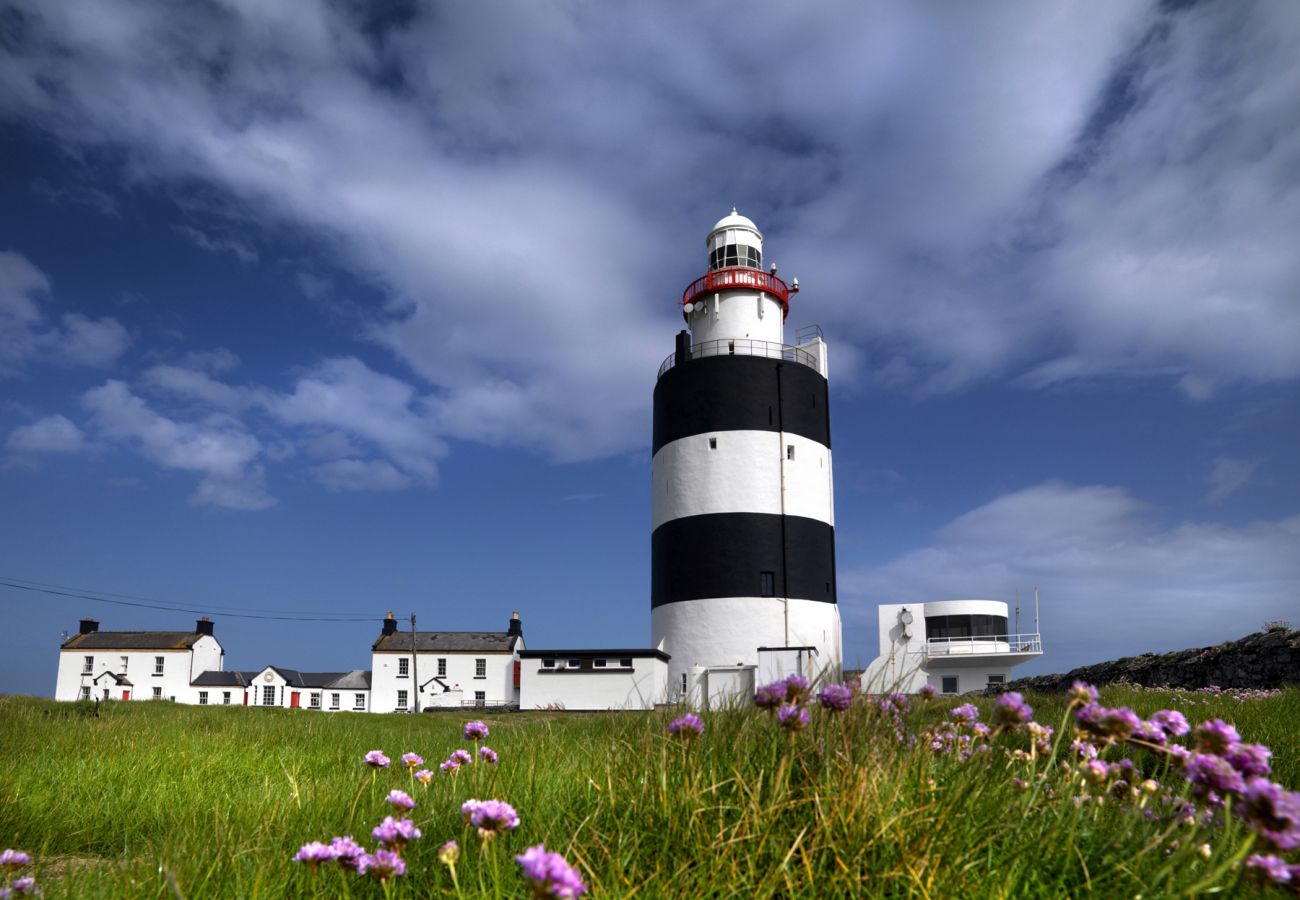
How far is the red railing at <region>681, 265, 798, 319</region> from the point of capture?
3241 cm

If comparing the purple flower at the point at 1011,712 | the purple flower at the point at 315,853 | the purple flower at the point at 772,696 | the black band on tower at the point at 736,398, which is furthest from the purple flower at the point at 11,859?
the black band on tower at the point at 736,398

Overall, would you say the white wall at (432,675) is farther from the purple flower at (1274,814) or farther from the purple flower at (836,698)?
the purple flower at (1274,814)

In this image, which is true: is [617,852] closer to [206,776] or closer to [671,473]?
[206,776]

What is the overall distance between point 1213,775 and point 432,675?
58.3 m

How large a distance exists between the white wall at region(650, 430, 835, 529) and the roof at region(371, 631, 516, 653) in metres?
30.7

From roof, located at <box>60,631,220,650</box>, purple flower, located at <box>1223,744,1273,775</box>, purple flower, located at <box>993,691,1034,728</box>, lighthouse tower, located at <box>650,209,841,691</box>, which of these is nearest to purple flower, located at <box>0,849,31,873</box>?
purple flower, located at <box>993,691,1034,728</box>

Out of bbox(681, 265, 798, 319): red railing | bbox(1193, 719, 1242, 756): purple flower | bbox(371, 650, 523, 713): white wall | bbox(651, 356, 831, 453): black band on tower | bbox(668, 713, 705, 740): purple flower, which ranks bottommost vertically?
bbox(371, 650, 523, 713): white wall

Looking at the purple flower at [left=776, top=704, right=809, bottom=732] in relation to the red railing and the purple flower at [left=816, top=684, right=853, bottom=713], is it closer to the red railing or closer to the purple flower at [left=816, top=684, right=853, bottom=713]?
the purple flower at [left=816, top=684, right=853, bottom=713]

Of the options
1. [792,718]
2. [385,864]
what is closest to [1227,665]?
[792,718]

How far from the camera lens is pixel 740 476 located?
29422mm

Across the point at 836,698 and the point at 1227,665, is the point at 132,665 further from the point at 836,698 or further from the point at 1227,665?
the point at 836,698

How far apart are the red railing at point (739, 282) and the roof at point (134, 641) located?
52959mm

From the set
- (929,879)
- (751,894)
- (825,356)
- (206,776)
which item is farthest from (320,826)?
(825,356)

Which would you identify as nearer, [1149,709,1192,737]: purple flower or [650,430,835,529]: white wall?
[1149,709,1192,737]: purple flower
